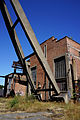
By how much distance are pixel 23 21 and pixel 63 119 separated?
4.03 meters

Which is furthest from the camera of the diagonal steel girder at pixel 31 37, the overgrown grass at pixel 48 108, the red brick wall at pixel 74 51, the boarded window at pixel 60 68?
the red brick wall at pixel 74 51

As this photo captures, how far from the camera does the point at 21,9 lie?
4.75m

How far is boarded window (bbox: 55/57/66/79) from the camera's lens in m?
8.87

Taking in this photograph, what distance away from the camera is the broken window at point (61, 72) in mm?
8563

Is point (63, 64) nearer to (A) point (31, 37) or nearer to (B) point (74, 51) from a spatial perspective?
(B) point (74, 51)

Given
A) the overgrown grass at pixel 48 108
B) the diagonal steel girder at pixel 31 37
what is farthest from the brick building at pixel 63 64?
the overgrown grass at pixel 48 108

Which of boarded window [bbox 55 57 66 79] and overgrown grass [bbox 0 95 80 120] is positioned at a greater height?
boarded window [bbox 55 57 66 79]

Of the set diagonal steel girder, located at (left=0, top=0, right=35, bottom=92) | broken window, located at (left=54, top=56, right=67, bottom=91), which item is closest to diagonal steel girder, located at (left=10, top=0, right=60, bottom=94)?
diagonal steel girder, located at (left=0, top=0, right=35, bottom=92)

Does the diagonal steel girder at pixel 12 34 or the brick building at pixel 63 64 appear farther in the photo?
the brick building at pixel 63 64

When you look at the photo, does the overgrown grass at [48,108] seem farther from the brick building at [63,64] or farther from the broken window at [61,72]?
the broken window at [61,72]

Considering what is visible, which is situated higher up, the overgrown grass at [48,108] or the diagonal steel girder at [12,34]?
the diagonal steel girder at [12,34]

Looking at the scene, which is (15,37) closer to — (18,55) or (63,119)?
(18,55)

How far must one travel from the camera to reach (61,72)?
905 cm

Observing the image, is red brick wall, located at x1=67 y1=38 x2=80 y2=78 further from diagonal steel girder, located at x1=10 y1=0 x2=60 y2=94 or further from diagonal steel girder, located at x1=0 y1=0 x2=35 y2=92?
diagonal steel girder, located at x1=10 y1=0 x2=60 y2=94
